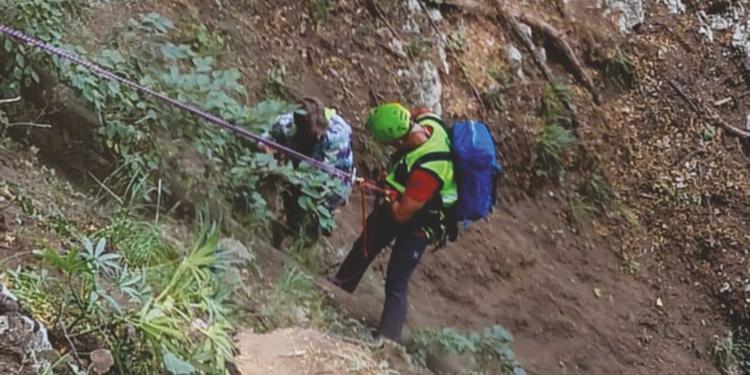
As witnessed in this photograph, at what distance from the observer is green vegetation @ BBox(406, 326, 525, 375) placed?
5.60 metres

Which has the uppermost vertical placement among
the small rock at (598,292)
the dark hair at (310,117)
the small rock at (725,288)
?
the dark hair at (310,117)

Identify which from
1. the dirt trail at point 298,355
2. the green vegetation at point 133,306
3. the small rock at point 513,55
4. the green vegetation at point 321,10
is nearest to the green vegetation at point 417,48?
the green vegetation at point 321,10

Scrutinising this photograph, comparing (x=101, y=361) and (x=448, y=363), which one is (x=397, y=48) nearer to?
(x=448, y=363)

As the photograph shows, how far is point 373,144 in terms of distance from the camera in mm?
8039

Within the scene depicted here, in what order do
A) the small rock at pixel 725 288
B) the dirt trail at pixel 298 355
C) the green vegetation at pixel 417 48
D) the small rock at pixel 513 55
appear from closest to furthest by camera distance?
the dirt trail at pixel 298 355
the green vegetation at pixel 417 48
the small rock at pixel 725 288
the small rock at pixel 513 55

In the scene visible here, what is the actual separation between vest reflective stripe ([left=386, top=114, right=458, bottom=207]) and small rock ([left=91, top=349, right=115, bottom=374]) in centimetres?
260

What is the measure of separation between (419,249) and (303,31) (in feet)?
10.6

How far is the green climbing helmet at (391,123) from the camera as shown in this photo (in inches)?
208

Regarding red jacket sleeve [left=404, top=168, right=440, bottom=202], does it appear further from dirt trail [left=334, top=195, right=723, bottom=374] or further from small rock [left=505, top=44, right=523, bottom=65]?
small rock [left=505, top=44, right=523, bottom=65]

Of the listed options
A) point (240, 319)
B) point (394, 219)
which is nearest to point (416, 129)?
point (394, 219)

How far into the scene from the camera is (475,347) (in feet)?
19.6

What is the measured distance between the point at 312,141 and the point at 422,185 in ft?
2.85

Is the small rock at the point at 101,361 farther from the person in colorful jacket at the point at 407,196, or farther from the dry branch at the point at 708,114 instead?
the dry branch at the point at 708,114

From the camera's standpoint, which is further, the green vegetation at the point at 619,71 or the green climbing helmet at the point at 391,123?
the green vegetation at the point at 619,71
